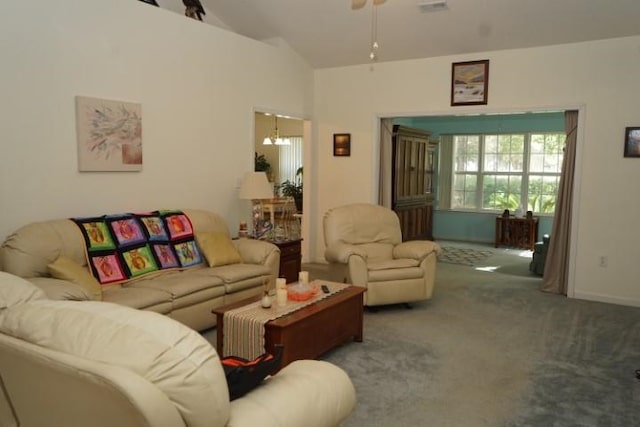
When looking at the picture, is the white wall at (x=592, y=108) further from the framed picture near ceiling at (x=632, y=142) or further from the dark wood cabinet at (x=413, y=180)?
the dark wood cabinet at (x=413, y=180)

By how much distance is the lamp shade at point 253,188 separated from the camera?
17.2 ft

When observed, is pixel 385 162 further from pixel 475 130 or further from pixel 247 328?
pixel 247 328

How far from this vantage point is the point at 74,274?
3.40 meters

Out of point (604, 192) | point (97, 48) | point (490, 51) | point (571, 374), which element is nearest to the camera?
point (571, 374)

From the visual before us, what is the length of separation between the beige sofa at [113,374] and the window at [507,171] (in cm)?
816

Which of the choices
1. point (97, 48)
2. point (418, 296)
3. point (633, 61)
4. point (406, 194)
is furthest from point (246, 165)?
point (633, 61)

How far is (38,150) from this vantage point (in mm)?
3820

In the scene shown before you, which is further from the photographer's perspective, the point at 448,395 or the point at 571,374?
the point at 571,374

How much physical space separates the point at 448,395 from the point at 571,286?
309cm

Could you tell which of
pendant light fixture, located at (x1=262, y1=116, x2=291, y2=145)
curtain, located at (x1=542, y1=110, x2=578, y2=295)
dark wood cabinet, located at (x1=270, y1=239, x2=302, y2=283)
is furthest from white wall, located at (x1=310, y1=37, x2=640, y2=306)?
pendant light fixture, located at (x1=262, y1=116, x2=291, y2=145)

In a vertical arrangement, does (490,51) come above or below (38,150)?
above

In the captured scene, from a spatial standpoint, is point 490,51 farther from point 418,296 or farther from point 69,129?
point 69,129

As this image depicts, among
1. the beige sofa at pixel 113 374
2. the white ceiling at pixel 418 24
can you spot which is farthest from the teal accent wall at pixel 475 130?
the beige sofa at pixel 113 374

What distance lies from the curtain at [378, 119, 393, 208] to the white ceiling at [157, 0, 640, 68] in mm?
898
